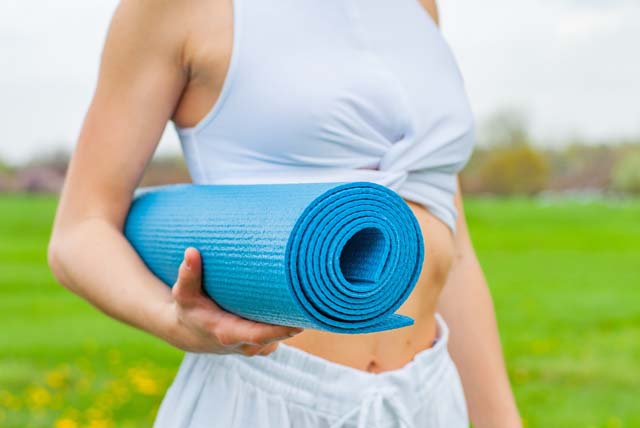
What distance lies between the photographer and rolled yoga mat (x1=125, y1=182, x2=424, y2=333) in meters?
1.15

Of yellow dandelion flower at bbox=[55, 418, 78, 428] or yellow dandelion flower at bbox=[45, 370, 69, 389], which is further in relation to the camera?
yellow dandelion flower at bbox=[45, 370, 69, 389]

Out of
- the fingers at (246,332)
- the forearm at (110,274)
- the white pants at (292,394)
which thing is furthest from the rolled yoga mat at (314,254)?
the white pants at (292,394)

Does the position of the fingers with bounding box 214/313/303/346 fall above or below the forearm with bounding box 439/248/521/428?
above

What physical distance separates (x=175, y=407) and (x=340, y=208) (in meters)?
0.73

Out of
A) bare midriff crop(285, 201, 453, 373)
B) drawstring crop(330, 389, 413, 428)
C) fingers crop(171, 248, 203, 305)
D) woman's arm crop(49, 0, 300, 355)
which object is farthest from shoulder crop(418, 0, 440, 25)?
fingers crop(171, 248, 203, 305)

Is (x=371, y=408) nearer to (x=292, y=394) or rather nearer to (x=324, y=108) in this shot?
(x=292, y=394)

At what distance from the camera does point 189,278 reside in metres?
1.25

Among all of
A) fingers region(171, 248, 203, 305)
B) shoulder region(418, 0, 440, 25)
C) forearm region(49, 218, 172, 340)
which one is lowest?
forearm region(49, 218, 172, 340)

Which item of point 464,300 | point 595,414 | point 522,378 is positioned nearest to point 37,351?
point 522,378

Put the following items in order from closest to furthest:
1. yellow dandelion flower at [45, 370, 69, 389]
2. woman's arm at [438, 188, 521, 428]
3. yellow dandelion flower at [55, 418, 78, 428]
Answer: woman's arm at [438, 188, 521, 428] → yellow dandelion flower at [55, 418, 78, 428] → yellow dandelion flower at [45, 370, 69, 389]

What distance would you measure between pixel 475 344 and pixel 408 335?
340 millimetres

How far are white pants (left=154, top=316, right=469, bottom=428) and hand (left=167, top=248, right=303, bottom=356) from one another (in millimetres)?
241

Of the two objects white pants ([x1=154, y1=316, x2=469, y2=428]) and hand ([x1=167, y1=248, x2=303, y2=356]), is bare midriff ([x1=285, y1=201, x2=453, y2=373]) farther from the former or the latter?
hand ([x1=167, y1=248, x2=303, y2=356])

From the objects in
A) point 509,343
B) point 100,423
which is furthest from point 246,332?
point 509,343
